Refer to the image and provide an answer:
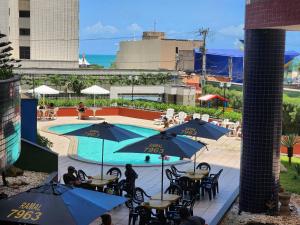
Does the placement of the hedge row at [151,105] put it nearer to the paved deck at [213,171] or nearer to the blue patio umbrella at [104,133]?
the paved deck at [213,171]

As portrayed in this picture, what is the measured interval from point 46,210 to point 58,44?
1770 inches

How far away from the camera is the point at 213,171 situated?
64.6ft

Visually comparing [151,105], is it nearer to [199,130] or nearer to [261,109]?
[199,130]

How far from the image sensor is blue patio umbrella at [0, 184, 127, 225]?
7883mm

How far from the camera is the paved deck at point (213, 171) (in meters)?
13.6

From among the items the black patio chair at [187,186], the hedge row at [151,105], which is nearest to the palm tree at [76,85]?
the hedge row at [151,105]

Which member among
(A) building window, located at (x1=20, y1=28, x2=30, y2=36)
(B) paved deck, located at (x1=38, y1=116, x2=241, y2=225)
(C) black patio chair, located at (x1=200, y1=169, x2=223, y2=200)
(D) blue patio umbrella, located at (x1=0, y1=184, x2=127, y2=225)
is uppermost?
(A) building window, located at (x1=20, y1=28, x2=30, y2=36)

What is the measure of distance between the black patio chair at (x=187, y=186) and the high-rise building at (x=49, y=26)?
123 feet

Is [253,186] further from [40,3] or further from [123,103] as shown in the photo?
[40,3]

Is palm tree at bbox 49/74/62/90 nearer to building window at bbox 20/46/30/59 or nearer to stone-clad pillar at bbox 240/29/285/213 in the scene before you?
building window at bbox 20/46/30/59

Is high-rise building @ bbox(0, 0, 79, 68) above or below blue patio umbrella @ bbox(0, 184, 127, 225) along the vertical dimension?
above

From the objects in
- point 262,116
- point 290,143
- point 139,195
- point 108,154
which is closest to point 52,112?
point 108,154

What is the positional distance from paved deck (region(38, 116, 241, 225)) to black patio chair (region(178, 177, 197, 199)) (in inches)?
14.2

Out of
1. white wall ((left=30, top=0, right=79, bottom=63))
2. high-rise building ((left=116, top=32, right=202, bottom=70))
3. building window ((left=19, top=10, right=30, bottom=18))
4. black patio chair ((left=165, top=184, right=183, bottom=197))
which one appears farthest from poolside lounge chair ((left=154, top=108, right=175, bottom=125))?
high-rise building ((left=116, top=32, right=202, bottom=70))
